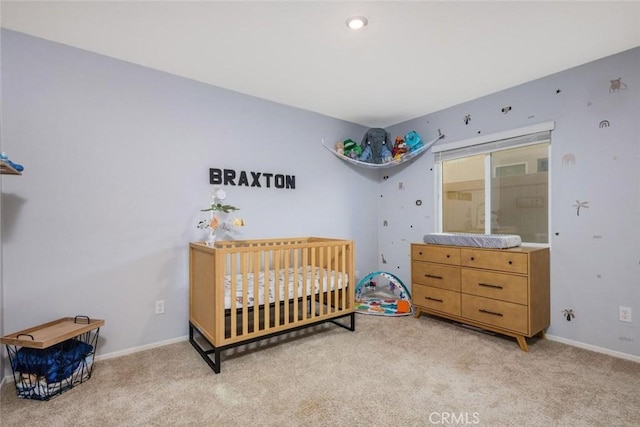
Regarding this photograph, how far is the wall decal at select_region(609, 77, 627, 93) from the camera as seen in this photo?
228 centimetres

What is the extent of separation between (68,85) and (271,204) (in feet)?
5.85

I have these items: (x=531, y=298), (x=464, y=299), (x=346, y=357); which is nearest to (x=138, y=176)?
(x=346, y=357)

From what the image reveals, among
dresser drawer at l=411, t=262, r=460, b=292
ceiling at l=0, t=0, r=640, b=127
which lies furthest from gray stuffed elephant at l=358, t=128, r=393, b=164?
dresser drawer at l=411, t=262, r=460, b=292

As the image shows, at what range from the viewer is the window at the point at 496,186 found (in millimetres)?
2775

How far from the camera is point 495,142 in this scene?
3002mm

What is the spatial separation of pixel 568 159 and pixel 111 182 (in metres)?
3.58

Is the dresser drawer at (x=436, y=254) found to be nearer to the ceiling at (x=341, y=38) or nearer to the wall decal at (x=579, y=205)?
the wall decal at (x=579, y=205)

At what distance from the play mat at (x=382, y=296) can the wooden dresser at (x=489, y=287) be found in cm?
28

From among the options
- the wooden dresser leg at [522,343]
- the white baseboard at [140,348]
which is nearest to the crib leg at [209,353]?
the white baseboard at [140,348]

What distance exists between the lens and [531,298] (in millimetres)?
2346

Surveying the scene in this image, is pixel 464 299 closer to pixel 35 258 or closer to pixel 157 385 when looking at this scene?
pixel 157 385

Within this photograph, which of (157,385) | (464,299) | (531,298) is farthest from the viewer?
(464,299)

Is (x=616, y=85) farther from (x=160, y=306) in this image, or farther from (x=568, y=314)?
(x=160, y=306)

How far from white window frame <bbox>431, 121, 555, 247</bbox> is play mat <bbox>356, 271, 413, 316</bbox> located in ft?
2.66
